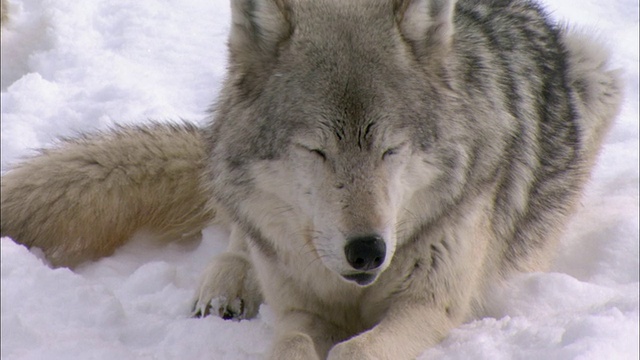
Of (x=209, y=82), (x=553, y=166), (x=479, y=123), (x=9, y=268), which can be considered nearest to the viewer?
(x=479, y=123)

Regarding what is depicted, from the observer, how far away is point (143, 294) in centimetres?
397

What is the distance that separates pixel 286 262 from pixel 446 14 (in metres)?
1.14

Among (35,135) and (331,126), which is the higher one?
(331,126)

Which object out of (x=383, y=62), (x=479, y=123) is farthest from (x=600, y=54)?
(x=383, y=62)

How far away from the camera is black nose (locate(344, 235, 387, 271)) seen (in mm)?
2799

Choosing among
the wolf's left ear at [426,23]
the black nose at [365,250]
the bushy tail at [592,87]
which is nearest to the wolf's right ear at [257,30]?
the wolf's left ear at [426,23]

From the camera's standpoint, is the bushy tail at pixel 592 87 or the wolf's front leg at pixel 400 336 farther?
the bushy tail at pixel 592 87

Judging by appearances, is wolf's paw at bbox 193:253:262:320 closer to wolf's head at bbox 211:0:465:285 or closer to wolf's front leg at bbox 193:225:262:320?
wolf's front leg at bbox 193:225:262:320

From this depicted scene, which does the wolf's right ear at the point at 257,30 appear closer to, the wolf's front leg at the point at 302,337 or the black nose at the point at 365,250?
the black nose at the point at 365,250

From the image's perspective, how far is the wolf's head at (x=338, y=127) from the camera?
290 centimetres

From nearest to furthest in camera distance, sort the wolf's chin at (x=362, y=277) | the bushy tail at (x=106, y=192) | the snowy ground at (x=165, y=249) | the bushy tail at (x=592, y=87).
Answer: the wolf's chin at (x=362, y=277)
the snowy ground at (x=165, y=249)
the bushy tail at (x=106, y=192)
the bushy tail at (x=592, y=87)

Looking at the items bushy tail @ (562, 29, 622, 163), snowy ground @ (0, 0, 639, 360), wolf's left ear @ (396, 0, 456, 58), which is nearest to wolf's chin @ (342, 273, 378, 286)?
snowy ground @ (0, 0, 639, 360)

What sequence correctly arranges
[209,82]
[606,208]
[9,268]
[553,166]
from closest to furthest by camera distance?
[9,268] → [553,166] → [606,208] → [209,82]

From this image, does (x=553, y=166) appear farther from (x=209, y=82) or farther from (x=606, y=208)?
(x=209, y=82)
